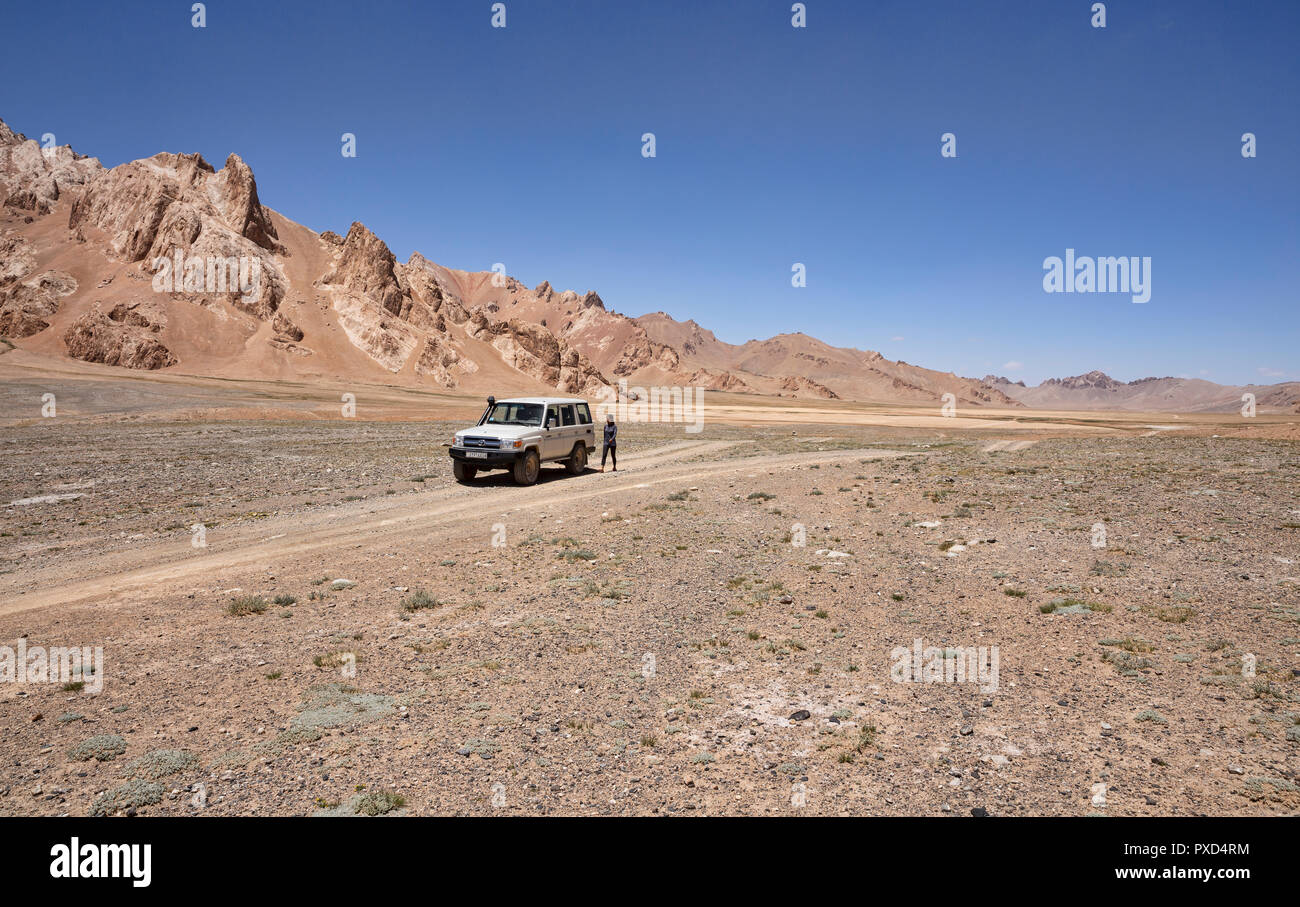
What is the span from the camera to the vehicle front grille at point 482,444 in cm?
2062

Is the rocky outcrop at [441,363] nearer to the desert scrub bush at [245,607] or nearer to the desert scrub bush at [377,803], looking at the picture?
the desert scrub bush at [245,607]

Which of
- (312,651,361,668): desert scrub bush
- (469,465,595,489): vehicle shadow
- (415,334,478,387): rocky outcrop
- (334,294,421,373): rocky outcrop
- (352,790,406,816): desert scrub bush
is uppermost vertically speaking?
(334,294,421,373): rocky outcrop

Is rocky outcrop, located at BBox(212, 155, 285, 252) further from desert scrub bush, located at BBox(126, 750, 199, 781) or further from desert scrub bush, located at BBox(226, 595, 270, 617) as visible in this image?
desert scrub bush, located at BBox(126, 750, 199, 781)

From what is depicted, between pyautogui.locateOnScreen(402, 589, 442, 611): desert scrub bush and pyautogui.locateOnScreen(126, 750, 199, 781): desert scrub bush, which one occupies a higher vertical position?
pyautogui.locateOnScreen(402, 589, 442, 611): desert scrub bush

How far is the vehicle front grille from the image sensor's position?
67.7 ft

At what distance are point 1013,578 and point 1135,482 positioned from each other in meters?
12.2

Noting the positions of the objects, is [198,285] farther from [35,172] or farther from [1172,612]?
[1172,612]

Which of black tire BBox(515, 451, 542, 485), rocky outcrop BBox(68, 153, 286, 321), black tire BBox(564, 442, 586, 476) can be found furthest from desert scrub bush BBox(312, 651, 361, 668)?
rocky outcrop BBox(68, 153, 286, 321)

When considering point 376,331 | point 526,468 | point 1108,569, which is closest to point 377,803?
point 1108,569

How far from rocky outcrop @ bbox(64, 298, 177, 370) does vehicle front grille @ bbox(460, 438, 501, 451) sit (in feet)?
440

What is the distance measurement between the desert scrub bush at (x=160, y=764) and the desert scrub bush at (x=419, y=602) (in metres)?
3.94

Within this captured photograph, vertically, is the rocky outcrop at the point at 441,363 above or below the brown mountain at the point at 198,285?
below

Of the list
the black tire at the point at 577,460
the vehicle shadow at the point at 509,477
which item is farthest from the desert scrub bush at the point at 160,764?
the black tire at the point at 577,460
